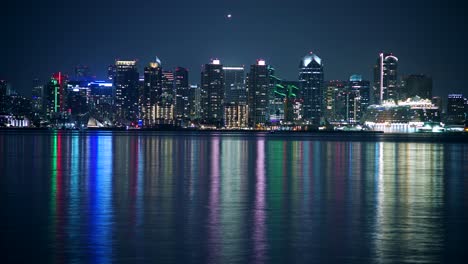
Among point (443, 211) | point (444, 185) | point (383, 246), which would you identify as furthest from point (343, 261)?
point (444, 185)

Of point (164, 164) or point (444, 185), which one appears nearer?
point (444, 185)

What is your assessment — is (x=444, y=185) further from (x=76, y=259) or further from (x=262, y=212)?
(x=76, y=259)

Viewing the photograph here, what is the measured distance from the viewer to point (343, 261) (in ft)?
41.9

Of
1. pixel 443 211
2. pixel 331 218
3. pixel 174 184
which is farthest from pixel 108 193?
pixel 443 211

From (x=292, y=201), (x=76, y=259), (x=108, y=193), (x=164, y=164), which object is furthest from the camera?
(x=164, y=164)

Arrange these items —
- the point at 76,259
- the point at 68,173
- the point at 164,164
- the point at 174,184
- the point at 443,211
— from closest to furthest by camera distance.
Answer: the point at 76,259
the point at 443,211
the point at 174,184
the point at 68,173
the point at 164,164

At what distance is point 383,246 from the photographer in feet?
46.4

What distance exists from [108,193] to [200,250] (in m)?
11.2

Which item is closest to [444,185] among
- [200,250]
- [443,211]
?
[443,211]

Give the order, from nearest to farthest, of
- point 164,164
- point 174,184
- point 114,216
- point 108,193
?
point 114,216 < point 108,193 < point 174,184 < point 164,164

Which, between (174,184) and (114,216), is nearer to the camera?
(114,216)

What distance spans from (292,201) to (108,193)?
21.4 feet

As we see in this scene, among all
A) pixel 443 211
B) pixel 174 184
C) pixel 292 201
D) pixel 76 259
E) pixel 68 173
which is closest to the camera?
pixel 76 259

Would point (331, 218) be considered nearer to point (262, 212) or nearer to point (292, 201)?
point (262, 212)
